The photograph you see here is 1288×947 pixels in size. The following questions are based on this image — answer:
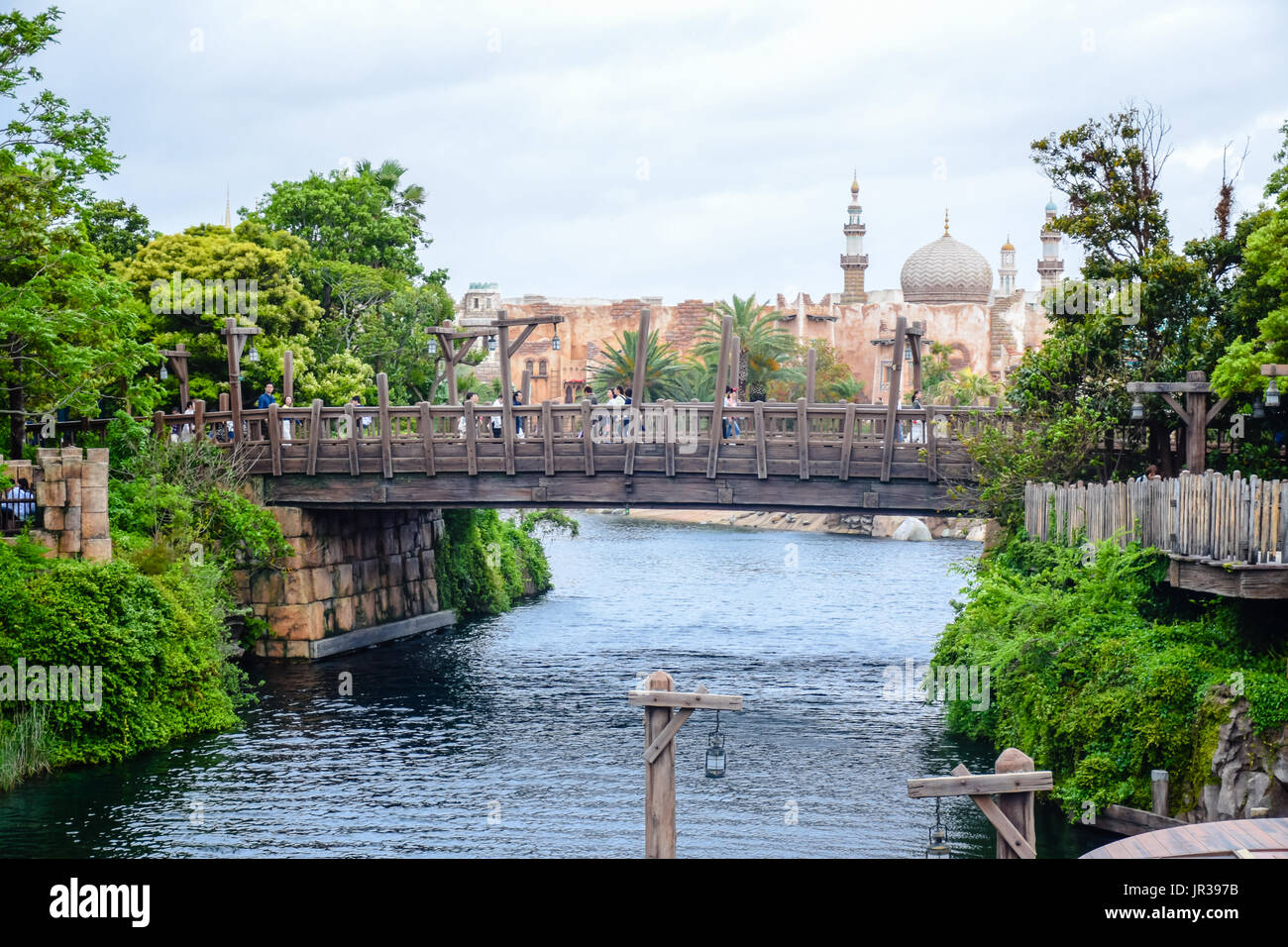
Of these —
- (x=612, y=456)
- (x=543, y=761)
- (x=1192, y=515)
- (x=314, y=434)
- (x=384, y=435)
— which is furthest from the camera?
(x=314, y=434)

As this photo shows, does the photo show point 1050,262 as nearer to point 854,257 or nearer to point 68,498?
point 854,257

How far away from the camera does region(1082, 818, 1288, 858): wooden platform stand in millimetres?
8586

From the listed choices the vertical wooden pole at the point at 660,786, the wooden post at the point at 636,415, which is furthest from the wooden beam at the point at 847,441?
the vertical wooden pole at the point at 660,786

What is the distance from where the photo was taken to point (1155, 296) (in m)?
22.8

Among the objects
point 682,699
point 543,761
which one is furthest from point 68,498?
point 682,699

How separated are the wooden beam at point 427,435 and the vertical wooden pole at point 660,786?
1500 centimetres

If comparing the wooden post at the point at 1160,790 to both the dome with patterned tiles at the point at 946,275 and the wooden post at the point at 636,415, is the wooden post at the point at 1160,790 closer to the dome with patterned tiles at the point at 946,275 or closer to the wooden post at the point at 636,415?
the wooden post at the point at 636,415

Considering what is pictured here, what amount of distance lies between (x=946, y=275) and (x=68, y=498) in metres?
73.4

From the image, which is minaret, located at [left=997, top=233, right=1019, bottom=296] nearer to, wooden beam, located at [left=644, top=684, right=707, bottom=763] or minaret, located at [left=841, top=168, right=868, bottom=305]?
minaret, located at [left=841, top=168, right=868, bottom=305]

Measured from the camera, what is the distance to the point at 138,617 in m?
19.7

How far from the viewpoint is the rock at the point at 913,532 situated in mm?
62875

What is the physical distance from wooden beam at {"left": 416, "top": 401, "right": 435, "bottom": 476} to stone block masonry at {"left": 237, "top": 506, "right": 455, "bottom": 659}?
2.97 meters
